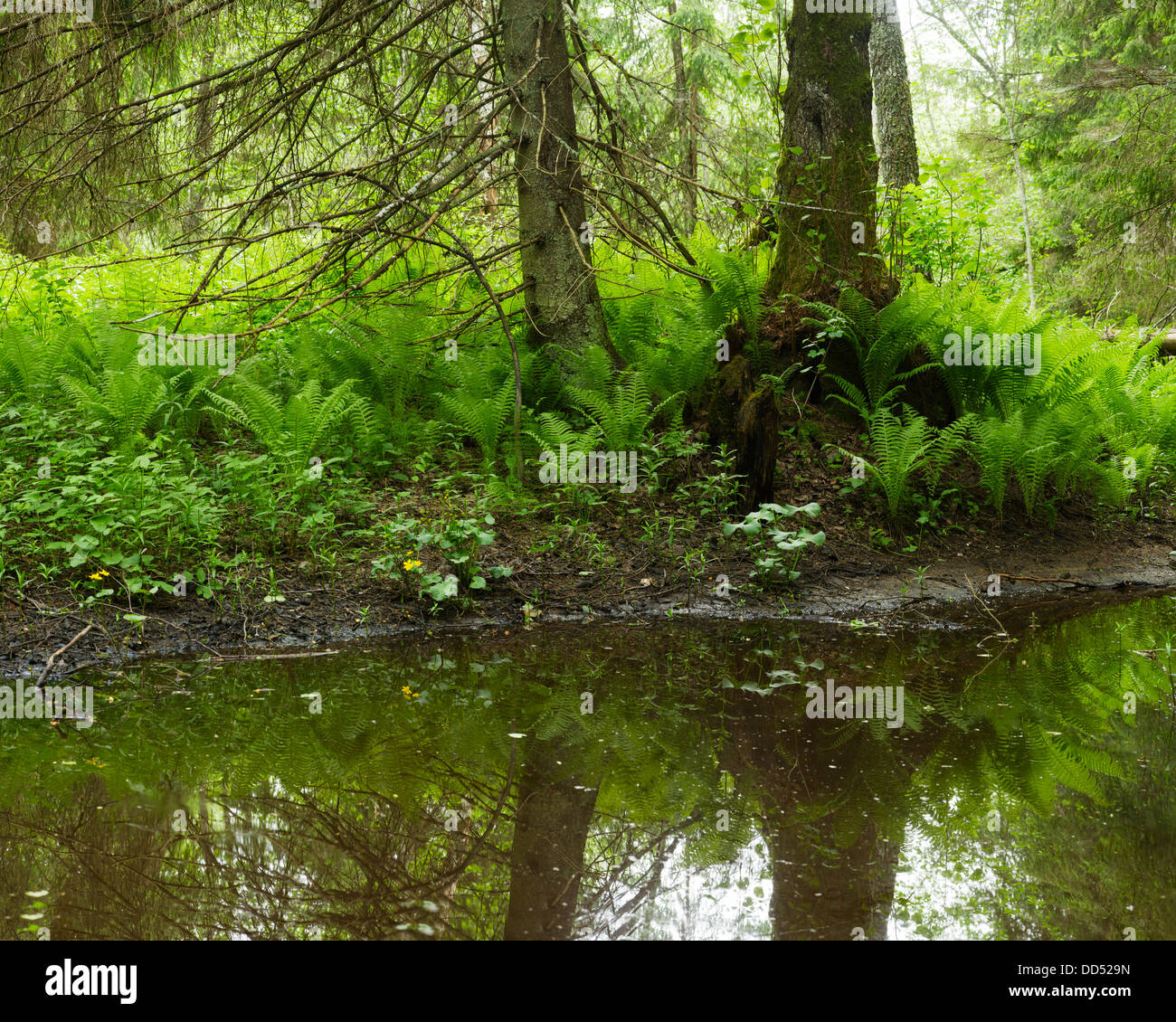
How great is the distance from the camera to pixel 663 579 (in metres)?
5.20

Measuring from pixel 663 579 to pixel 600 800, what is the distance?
2507mm

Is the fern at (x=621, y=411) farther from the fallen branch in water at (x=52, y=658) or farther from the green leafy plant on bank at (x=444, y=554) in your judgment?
the fallen branch in water at (x=52, y=658)

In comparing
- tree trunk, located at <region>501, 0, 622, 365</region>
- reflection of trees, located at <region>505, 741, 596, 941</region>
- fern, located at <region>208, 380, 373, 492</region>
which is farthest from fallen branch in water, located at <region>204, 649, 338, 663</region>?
tree trunk, located at <region>501, 0, 622, 365</region>

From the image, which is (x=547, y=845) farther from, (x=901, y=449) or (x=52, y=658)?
(x=901, y=449)

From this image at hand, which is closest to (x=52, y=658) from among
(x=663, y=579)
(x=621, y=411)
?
(x=663, y=579)

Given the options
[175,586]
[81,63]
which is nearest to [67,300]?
[81,63]

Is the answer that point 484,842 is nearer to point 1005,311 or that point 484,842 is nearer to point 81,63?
point 81,63

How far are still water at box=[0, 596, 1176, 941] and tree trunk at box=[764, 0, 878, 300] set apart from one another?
3342 mm

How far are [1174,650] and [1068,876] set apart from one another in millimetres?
2629

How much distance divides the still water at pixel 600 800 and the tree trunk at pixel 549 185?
289cm

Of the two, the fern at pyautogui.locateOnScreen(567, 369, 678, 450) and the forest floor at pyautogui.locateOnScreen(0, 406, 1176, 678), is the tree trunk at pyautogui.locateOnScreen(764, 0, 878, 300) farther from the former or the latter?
the fern at pyautogui.locateOnScreen(567, 369, 678, 450)

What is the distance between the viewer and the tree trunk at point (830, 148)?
6.34 m
